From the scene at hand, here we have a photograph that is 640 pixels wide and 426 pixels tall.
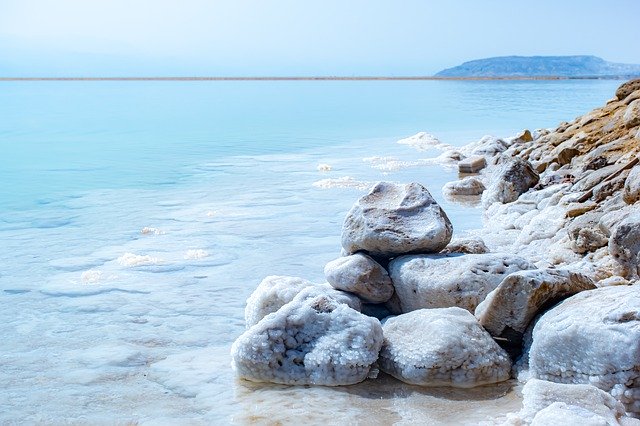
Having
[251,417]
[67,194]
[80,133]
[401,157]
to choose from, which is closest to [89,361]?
[251,417]

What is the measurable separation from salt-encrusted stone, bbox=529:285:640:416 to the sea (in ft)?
0.99

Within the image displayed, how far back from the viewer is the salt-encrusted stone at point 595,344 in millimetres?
3588

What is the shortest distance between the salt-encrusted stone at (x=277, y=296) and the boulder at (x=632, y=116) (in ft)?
21.6

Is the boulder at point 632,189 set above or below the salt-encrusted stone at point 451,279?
above

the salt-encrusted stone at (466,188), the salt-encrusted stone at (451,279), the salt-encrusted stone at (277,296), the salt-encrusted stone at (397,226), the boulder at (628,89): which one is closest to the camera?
the salt-encrusted stone at (451,279)

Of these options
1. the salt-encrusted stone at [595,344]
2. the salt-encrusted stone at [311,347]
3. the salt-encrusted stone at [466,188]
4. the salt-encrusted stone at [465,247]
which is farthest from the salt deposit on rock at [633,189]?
the salt-encrusted stone at [466,188]

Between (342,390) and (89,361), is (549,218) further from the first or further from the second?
(89,361)

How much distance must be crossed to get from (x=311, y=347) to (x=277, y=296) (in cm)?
75

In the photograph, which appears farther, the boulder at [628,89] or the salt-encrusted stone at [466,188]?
the boulder at [628,89]

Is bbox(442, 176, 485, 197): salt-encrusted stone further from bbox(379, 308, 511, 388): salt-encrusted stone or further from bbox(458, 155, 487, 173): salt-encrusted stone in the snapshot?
bbox(379, 308, 511, 388): salt-encrusted stone

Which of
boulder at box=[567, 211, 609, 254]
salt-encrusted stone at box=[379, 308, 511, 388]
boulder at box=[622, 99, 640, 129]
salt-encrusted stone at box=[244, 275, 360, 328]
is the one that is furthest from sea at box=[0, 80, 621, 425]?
boulder at box=[622, 99, 640, 129]

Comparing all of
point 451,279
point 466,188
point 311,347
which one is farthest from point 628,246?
point 466,188

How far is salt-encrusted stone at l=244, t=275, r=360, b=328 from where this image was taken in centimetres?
491

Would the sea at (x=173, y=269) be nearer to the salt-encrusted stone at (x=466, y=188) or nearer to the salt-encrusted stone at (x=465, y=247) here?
the salt-encrusted stone at (x=466, y=188)
